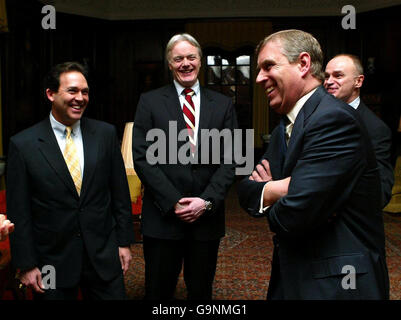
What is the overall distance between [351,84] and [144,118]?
1331mm

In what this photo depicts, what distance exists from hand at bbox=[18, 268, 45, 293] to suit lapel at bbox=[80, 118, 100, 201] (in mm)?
402

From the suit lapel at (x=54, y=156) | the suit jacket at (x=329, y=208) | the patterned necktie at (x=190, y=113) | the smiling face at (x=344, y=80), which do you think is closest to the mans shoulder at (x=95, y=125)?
the suit lapel at (x=54, y=156)

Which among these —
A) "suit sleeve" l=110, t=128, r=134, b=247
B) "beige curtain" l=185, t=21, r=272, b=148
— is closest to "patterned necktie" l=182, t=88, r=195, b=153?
"suit sleeve" l=110, t=128, r=134, b=247

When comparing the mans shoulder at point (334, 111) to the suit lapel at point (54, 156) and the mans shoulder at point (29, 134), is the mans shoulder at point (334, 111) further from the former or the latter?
the mans shoulder at point (29, 134)

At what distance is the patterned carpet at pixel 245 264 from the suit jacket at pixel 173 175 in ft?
3.87

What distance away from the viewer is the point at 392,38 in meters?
9.16

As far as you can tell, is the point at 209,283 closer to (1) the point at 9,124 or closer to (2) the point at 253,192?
(2) the point at 253,192

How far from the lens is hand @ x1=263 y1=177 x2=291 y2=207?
170 centimetres

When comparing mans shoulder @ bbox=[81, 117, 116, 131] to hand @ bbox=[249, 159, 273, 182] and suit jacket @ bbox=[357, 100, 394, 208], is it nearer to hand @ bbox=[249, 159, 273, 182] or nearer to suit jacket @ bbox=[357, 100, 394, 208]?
hand @ bbox=[249, 159, 273, 182]

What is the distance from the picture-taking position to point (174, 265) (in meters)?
2.75

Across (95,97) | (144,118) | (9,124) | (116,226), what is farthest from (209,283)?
(95,97)

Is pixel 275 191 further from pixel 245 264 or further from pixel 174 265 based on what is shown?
pixel 245 264

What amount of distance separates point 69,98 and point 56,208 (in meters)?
0.53

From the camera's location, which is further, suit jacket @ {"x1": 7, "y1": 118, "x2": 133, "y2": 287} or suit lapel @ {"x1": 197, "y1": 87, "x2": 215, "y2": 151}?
suit lapel @ {"x1": 197, "y1": 87, "x2": 215, "y2": 151}
